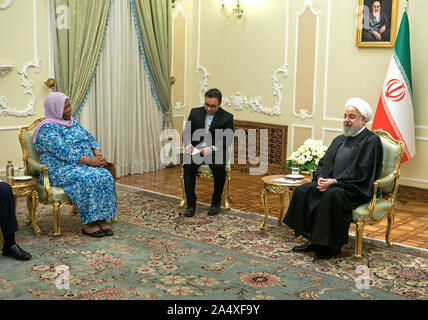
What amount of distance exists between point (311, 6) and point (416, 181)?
256 centimetres

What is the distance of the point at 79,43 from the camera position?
6547mm

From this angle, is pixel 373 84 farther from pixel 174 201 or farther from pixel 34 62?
pixel 34 62

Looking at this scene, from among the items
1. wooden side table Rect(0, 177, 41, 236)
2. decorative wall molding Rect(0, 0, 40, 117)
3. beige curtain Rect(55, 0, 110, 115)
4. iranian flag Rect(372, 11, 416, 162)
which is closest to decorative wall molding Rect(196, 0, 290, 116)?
iranian flag Rect(372, 11, 416, 162)

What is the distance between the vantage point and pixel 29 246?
443 centimetres

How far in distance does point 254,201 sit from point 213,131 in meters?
0.99

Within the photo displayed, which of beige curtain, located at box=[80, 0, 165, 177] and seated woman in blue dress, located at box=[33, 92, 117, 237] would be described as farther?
beige curtain, located at box=[80, 0, 165, 177]

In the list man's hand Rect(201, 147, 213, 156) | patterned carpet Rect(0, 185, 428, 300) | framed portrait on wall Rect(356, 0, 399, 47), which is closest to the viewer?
patterned carpet Rect(0, 185, 428, 300)

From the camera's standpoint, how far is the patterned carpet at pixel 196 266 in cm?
355

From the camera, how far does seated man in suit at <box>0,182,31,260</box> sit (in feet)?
13.3

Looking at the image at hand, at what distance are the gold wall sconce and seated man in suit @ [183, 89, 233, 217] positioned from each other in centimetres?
238

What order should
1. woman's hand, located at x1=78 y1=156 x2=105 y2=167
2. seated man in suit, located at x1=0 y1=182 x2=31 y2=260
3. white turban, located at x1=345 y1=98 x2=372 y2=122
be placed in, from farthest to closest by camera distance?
1. woman's hand, located at x1=78 y1=156 x2=105 y2=167
2. white turban, located at x1=345 y1=98 x2=372 y2=122
3. seated man in suit, located at x1=0 y1=182 x2=31 y2=260

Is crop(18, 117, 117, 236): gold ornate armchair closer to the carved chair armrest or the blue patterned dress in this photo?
the blue patterned dress

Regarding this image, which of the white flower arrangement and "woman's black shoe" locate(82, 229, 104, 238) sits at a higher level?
the white flower arrangement

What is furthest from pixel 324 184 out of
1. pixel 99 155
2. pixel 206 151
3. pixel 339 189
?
pixel 99 155
